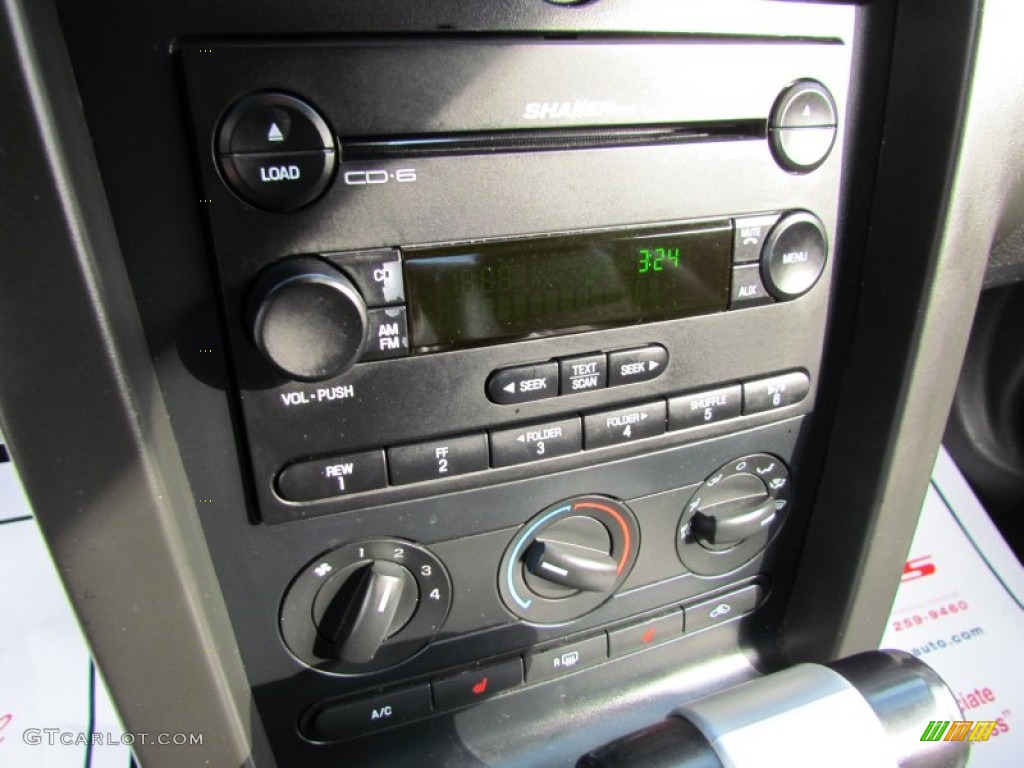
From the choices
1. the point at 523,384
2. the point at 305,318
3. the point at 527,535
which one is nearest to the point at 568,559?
the point at 527,535

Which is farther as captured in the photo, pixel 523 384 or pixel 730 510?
pixel 730 510

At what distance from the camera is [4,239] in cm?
30

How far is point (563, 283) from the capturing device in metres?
0.45

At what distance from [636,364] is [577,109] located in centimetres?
16

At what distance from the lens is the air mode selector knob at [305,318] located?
0.38m

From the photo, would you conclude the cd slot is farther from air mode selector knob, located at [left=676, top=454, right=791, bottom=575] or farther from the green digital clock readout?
air mode selector knob, located at [left=676, top=454, right=791, bottom=575]

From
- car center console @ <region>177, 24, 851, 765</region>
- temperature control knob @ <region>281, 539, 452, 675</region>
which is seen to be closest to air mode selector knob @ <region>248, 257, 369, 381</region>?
car center console @ <region>177, 24, 851, 765</region>

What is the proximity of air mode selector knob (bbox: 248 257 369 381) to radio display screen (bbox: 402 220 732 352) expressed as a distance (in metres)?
0.04

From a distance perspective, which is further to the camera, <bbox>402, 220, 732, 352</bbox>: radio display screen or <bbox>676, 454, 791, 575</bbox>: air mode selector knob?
<bbox>676, 454, 791, 575</bbox>: air mode selector knob

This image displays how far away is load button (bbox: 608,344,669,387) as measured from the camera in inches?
18.7

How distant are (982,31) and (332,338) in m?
0.43

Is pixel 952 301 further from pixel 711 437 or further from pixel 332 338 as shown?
pixel 332 338

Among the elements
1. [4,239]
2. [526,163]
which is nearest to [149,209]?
[4,239]

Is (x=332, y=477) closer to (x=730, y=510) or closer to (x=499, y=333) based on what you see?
(x=499, y=333)
